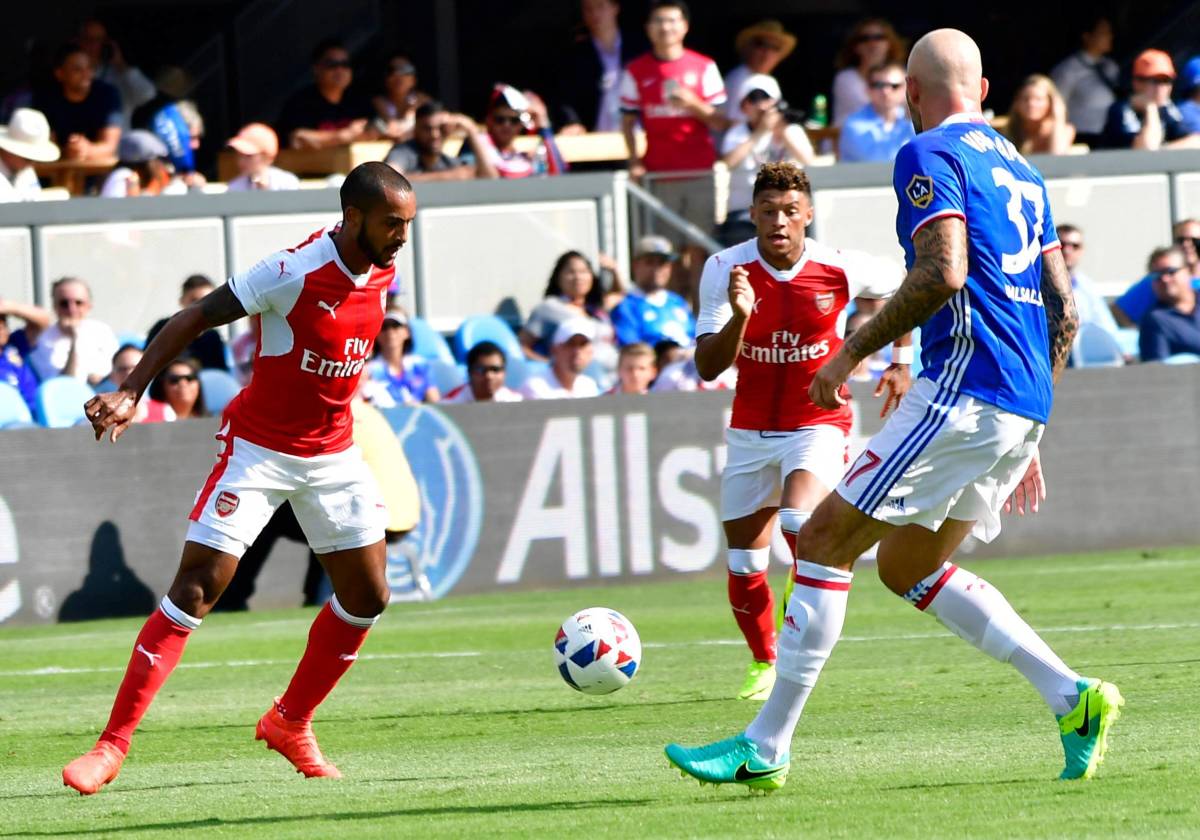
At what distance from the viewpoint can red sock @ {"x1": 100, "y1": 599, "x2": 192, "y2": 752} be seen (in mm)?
7309

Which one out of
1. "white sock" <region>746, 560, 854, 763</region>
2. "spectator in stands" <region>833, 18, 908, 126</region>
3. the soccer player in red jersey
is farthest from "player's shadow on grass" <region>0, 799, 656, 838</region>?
"spectator in stands" <region>833, 18, 908, 126</region>

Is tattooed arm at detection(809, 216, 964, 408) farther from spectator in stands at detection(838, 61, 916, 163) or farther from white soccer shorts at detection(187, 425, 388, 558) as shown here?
spectator in stands at detection(838, 61, 916, 163)

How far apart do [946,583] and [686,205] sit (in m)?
10.3

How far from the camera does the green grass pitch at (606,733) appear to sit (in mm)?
6184

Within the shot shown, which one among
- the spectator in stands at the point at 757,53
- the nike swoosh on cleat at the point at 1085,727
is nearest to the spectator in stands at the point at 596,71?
the spectator in stands at the point at 757,53

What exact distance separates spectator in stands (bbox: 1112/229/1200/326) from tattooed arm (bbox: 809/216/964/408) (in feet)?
37.5

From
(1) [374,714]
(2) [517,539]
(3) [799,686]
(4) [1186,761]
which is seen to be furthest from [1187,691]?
(2) [517,539]

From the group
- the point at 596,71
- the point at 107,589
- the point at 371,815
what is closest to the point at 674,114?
the point at 596,71

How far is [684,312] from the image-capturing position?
1639 centimetres

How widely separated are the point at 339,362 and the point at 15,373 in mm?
8018

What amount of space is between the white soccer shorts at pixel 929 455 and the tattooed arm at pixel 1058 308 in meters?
0.43

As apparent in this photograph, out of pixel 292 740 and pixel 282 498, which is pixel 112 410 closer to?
pixel 282 498

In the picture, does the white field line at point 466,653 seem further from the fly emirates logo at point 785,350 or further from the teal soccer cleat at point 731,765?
the teal soccer cleat at point 731,765

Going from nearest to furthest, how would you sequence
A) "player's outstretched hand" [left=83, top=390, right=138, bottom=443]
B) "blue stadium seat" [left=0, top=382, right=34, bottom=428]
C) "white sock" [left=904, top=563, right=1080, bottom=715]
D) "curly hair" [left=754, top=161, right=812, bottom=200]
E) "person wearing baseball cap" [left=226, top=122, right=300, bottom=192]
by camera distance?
"white sock" [left=904, top=563, right=1080, bottom=715]
"player's outstretched hand" [left=83, top=390, right=138, bottom=443]
"curly hair" [left=754, top=161, right=812, bottom=200]
"blue stadium seat" [left=0, top=382, right=34, bottom=428]
"person wearing baseball cap" [left=226, top=122, right=300, bottom=192]
